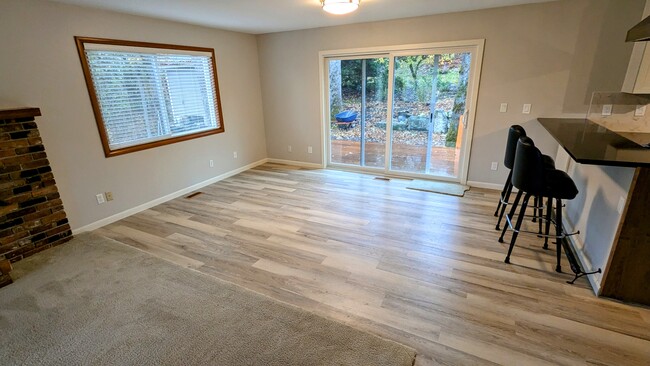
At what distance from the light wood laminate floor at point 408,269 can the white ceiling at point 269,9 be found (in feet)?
7.88

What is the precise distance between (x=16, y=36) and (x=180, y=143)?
1.99m

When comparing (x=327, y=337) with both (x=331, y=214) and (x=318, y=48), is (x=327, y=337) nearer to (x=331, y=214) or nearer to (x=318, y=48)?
(x=331, y=214)

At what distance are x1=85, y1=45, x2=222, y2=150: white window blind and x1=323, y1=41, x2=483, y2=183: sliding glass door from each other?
212cm

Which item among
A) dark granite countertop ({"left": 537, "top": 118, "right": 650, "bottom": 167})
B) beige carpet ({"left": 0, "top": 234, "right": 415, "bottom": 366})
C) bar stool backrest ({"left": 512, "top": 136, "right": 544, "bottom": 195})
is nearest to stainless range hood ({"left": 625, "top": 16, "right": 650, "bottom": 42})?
dark granite countertop ({"left": 537, "top": 118, "right": 650, "bottom": 167})

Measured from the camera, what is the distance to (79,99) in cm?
318

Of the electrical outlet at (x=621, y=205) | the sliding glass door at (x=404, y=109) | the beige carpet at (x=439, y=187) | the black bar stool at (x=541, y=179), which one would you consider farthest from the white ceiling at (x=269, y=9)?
the electrical outlet at (x=621, y=205)

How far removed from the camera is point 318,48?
16.3 ft

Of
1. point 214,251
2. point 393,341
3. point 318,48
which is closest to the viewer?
point 393,341

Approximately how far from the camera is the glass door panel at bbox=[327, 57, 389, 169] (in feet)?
15.8

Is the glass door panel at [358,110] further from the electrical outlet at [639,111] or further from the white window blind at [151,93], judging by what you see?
the electrical outlet at [639,111]

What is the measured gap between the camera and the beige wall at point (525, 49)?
3.32 m

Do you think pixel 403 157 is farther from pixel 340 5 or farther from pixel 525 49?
pixel 340 5

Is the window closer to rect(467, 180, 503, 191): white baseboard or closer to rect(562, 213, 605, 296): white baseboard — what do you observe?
rect(467, 180, 503, 191): white baseboard

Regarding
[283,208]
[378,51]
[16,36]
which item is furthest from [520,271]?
[16,36]
